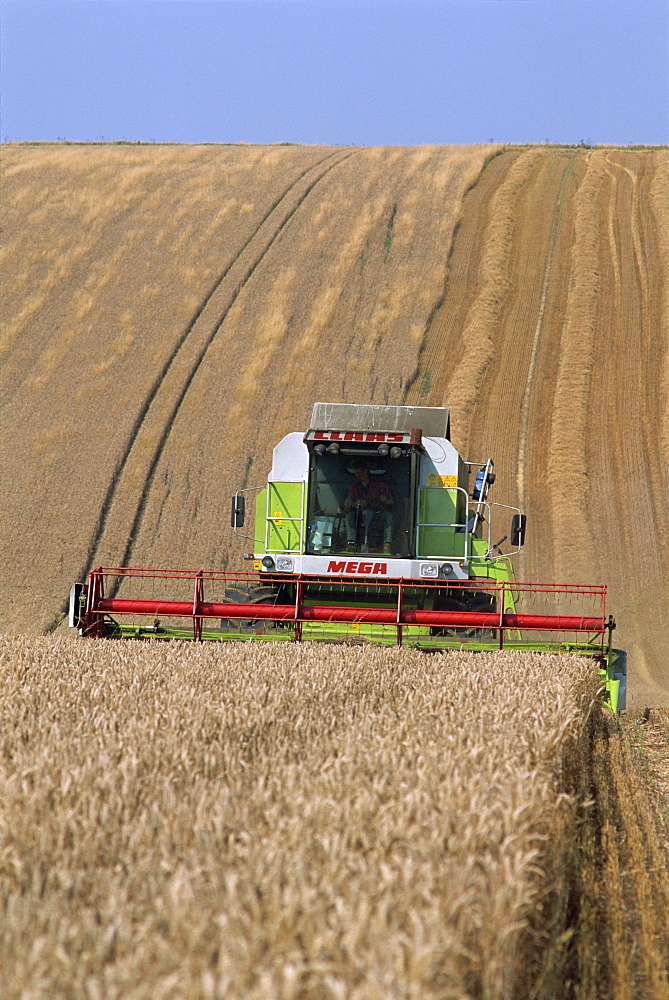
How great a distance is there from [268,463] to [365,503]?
10877mm

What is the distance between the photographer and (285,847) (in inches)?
120

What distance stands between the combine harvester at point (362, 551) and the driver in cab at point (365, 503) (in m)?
0.01

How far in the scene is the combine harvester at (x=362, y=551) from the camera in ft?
34.5

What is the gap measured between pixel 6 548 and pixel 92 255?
1525 cm

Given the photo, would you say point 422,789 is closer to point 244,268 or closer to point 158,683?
point 158,683

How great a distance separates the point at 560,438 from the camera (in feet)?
74.4

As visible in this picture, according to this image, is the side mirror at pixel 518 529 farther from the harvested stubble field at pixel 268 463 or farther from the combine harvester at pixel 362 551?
the harvested stubble field at pixel 268 463

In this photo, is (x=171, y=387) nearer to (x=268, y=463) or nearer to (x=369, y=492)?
(x=268, y=463)

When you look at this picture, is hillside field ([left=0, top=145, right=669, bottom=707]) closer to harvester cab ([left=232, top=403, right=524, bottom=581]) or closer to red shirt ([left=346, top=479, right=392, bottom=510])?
harvester cab ([left=232, top=403, right=524, bottom=581])

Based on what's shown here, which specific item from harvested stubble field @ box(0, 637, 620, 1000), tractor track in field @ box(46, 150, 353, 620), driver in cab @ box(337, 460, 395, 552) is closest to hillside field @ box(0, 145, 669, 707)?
tractor track in field @ box(46, 150, 353, 620)

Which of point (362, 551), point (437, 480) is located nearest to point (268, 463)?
point (437, 480)

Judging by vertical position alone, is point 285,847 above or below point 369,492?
below

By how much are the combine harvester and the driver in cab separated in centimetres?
1

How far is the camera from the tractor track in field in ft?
66.8
